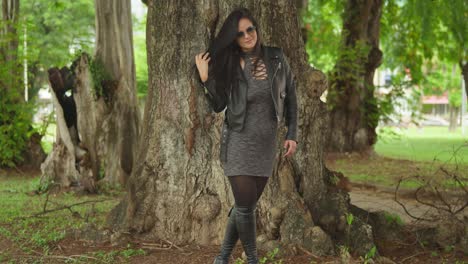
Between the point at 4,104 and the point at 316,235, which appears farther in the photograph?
the point at 4,104

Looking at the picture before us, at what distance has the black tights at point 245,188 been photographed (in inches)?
185

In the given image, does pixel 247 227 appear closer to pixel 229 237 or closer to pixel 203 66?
pixel 229 237

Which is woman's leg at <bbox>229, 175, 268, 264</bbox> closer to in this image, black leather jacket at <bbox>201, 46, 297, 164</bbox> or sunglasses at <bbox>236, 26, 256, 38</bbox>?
black leather jacket at <bbox>201, 46, 297, 164</bbox>

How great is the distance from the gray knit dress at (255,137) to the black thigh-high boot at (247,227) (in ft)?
0.99

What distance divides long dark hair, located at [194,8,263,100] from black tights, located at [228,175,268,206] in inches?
26.5

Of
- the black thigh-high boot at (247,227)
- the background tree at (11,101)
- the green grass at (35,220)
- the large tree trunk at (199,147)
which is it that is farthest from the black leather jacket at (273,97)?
the background tree at (11,101)

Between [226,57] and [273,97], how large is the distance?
485mm

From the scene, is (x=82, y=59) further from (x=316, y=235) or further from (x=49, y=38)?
(x=49, y=38)

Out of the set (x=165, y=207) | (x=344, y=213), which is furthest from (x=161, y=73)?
(x=344, y=213)

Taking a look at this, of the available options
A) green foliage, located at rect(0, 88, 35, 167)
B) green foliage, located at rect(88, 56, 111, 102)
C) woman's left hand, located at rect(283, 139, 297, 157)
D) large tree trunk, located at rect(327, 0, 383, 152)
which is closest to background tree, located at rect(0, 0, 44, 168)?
green foliage, located at rect(0, 88, 35, 167)

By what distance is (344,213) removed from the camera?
6.16 meters

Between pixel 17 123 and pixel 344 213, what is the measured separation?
33.0ft

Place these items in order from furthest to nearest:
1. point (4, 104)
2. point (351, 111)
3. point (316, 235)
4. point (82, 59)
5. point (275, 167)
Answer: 1. point (351, 111)
2. point (4, 104)
3. point (82, 59)
4. point (275, 167)
5. point (316, 235)

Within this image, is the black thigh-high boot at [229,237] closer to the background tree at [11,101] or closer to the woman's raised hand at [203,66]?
the woman's raised hand at [203,66]
